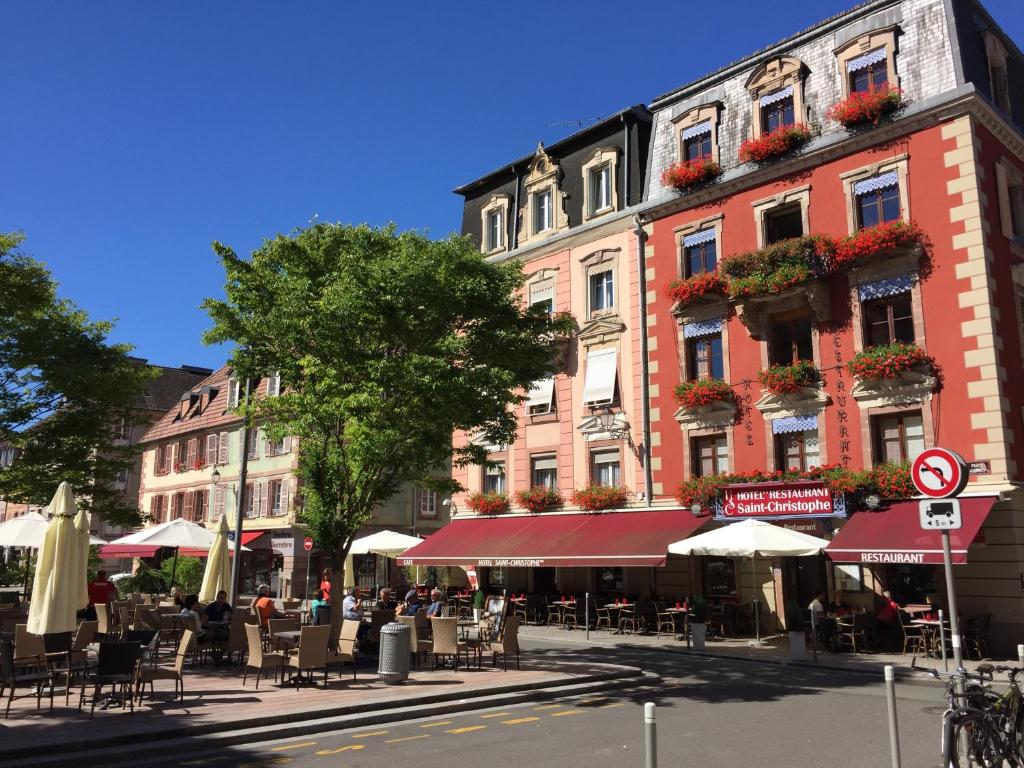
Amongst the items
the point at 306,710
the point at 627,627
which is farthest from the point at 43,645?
the point at 627,627

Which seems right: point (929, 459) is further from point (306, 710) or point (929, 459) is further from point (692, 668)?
point (692, 668)

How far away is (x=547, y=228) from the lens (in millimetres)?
28844

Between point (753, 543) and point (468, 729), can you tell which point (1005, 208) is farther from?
point (468, 729)

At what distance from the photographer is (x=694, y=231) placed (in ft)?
80.5

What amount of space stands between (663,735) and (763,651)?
1007cm

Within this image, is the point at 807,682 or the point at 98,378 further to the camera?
the point at 98,378

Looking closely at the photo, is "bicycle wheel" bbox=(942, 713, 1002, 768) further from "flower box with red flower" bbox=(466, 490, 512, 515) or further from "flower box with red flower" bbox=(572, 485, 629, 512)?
"flower box with red flower" bbox=(466, 490, 512, 515)

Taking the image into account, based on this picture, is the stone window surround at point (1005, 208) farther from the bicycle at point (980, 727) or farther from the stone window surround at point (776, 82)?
the bicycle at point (980, 727)

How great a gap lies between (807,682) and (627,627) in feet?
31.3

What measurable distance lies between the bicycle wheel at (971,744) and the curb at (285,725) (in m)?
7.08

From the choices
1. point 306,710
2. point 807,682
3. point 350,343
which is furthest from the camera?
point 350,343

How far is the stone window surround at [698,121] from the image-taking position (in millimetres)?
24580

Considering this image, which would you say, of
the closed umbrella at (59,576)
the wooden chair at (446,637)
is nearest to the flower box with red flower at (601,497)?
the wooden chair at (446,637)

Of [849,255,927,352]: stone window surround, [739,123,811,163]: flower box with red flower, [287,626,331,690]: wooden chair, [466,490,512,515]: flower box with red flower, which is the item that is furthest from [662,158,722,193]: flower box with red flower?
[287,626,331,690]: wooden chair
